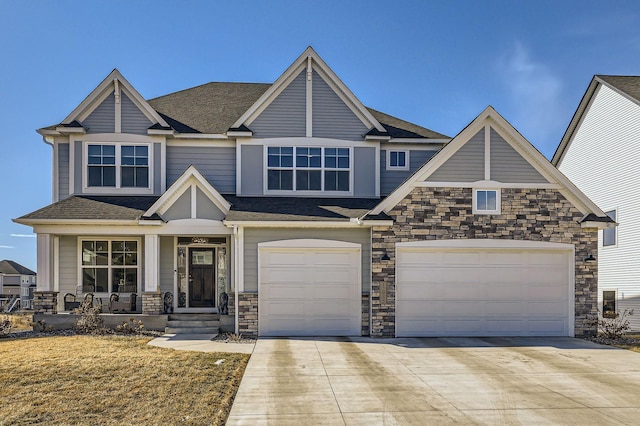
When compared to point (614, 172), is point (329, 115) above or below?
above

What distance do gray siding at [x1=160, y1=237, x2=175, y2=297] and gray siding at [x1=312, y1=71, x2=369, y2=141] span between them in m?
6.12

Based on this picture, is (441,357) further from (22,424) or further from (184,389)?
(22,424)

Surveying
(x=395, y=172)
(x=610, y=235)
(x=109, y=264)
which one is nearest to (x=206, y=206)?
(x=109, y=264)

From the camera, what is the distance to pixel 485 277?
45.7 ft

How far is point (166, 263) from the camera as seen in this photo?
1588cm

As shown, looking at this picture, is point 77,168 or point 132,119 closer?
point 77,168

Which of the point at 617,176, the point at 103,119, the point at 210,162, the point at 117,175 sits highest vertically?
the point at 103,119

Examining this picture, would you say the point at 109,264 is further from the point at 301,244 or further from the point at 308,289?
the point at 308,289

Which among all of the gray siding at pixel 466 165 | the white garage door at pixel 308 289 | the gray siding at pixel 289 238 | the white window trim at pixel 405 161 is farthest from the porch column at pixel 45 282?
the gray siding at pixel 466 165

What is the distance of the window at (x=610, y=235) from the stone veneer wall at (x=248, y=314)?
15136 mm

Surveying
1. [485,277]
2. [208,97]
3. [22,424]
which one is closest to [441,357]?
[485,277]

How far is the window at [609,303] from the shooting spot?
19.7 metres

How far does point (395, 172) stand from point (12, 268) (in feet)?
189

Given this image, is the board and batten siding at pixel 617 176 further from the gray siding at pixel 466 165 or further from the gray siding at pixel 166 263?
the gray siding at pixel 166 263
